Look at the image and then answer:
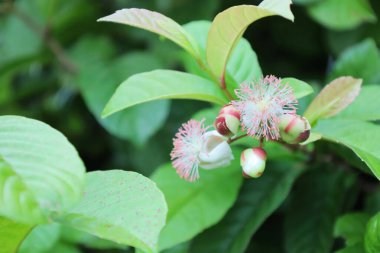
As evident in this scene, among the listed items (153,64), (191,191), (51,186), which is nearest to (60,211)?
(51,186)

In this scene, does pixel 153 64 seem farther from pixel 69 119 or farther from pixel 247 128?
pixel 247 128

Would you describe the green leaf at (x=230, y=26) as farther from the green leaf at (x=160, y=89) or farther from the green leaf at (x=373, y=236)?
the green leaf at (x=373, y=236)

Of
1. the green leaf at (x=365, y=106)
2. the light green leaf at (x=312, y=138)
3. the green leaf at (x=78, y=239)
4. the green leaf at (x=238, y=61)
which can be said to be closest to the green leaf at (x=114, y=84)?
the green leaf at (x=78, y=239)

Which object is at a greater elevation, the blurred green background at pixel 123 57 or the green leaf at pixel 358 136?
the green leaf at pixel 358 136

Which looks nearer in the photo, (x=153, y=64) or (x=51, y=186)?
(x=51, y=186)

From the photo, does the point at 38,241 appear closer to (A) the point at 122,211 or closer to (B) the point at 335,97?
(A) the point at 122,211
